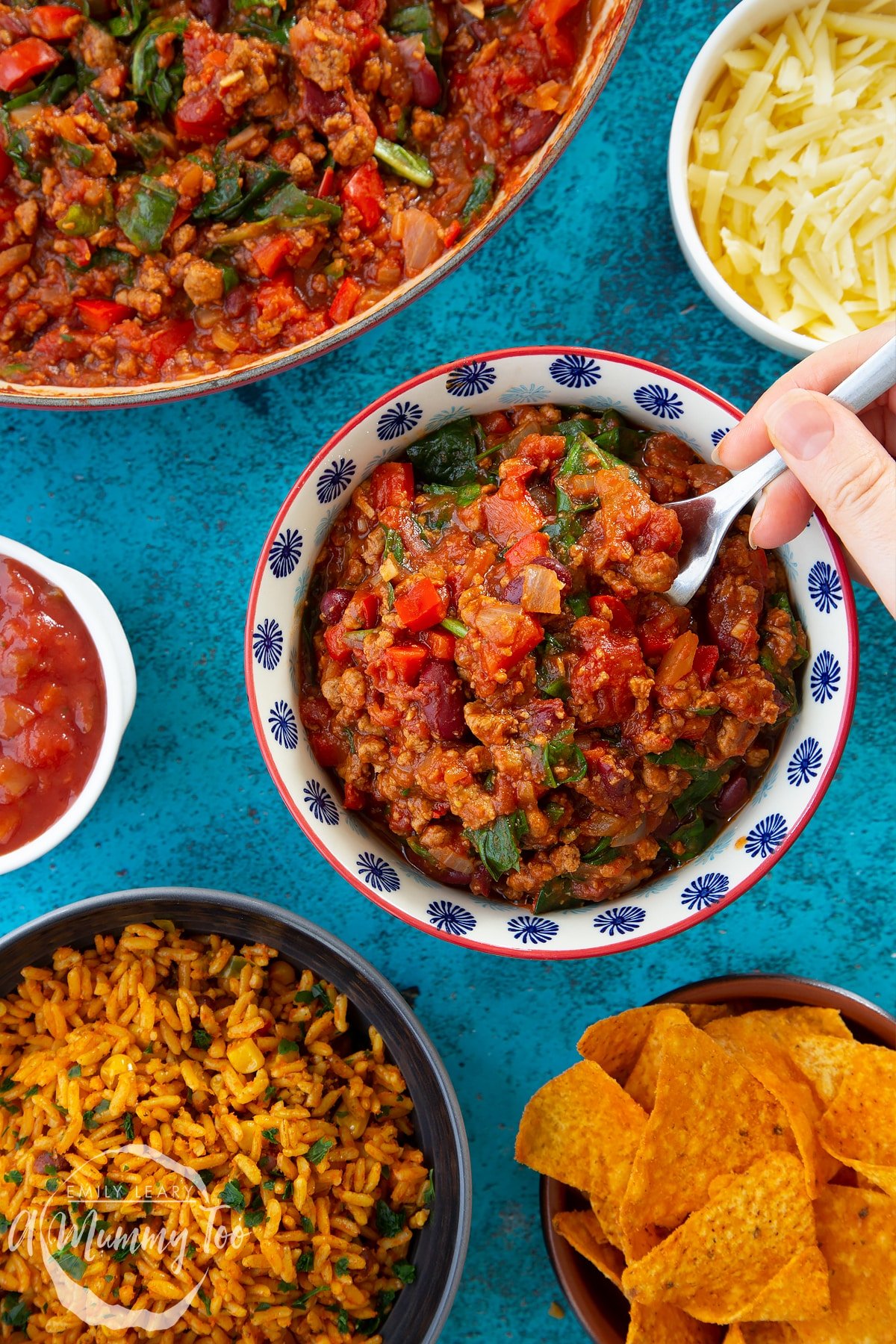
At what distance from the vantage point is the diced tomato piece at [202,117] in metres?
2.33

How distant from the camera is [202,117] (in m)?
2.34

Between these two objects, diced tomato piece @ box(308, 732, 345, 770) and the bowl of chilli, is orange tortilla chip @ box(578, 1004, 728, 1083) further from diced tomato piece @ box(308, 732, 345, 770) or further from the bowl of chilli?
the bowl of chilli

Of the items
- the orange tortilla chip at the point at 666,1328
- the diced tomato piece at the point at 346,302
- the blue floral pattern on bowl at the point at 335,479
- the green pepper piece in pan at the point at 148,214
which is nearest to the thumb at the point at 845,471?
the blue floral pattern on bowl at the point at 335,479

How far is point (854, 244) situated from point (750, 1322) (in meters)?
2.73

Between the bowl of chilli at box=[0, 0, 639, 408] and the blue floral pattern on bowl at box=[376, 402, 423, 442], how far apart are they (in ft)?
0.65

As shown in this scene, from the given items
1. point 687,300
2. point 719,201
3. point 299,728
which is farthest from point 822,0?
point 299,728

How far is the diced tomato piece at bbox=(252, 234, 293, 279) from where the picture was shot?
2.41m

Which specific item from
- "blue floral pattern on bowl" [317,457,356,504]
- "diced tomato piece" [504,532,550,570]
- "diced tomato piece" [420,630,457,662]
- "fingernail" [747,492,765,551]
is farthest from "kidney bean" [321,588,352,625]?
"fingernail" [747,492,765,551]

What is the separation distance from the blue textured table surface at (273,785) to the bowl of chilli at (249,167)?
11.9 inches

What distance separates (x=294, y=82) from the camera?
238 centimetres

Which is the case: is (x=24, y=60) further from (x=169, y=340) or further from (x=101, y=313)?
(x=169, y=340)

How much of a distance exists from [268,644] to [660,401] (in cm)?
105

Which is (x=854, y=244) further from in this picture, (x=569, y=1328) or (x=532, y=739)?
(x=569, y=1328)

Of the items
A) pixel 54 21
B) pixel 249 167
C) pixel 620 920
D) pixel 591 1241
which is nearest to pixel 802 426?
pixel 620 920
